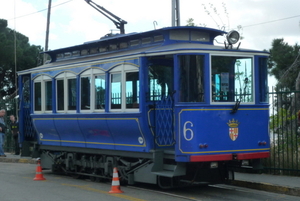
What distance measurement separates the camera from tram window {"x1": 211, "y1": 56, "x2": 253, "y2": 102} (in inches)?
440

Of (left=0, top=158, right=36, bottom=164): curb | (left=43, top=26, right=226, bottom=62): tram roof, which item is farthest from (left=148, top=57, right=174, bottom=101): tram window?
(left=0, top=158, right=36, bottom=164): curb

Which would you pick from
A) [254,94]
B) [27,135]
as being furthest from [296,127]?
[27,135]

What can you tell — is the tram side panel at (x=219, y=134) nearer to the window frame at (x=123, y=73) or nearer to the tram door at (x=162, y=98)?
the tram door at (x=162, y=98)

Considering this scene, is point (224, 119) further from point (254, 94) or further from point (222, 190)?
point (222, 190)

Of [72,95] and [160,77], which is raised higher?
[160,77]

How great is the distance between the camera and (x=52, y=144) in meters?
15.1

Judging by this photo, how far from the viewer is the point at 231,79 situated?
37.8ft

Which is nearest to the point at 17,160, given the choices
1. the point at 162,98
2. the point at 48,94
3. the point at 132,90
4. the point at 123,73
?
the point at 48,94

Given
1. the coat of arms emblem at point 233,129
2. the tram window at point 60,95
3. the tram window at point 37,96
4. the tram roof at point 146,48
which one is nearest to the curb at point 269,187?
the coat of arms emblem at point 233,129

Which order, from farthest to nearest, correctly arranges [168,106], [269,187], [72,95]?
[72,95] < [269,187] < [168,106]

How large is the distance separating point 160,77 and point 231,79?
154 centimetres

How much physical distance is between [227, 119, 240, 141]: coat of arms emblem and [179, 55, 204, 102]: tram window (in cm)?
78

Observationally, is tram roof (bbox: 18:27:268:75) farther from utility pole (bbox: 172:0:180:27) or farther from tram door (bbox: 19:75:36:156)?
utility pole (bbox: 172:0:180:27)

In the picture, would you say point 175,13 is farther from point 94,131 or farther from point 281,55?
point 281,55
